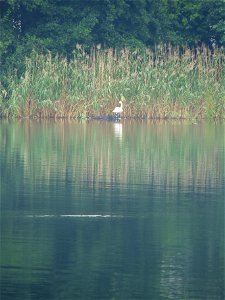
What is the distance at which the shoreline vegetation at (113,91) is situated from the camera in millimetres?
37781

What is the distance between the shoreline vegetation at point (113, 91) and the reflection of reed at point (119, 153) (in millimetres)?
3272

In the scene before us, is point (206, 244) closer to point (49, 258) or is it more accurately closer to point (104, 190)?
point (49, 258)

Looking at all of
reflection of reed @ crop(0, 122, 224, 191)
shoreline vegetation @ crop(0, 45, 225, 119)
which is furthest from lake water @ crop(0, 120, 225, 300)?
shoreline vegetation @ crop(0, 45, 225, 119)

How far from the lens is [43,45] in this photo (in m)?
43.5

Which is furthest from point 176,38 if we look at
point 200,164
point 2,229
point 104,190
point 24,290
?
point 24,290

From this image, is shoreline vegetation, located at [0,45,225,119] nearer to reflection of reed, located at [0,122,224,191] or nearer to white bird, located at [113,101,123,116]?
white bird, located at [113,101,123,116]

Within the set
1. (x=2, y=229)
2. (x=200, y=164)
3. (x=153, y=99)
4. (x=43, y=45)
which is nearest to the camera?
(x=2, y=229)

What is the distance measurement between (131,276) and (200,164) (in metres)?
10.9

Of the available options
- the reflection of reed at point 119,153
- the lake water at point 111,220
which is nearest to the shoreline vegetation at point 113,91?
the reflection of reed at point 119,153

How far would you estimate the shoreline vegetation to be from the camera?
1487 inches

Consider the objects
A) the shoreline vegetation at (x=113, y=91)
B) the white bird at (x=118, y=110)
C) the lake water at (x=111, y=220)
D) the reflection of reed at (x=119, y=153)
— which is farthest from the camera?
the shoreline vegetation at (x=113, y=91)

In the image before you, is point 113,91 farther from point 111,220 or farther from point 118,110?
point 111,220

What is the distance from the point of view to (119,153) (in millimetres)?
24250

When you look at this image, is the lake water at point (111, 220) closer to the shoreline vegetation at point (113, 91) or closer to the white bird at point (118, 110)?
the white bird at point (118, 110)
